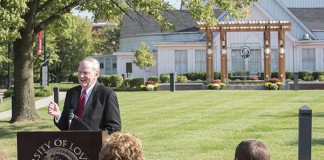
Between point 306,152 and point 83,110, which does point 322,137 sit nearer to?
point 306,152

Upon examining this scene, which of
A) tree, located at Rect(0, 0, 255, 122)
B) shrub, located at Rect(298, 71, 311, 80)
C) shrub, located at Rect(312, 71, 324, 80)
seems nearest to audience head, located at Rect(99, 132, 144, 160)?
tree, located at Rect(0, 0, 255, 122)

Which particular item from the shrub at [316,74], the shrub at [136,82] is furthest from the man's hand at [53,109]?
the shrub at [316,74]

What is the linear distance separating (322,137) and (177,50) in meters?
37.1

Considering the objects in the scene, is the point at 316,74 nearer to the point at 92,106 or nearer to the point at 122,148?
the point at 92,106

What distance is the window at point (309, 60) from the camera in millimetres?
50531

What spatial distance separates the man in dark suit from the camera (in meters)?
7.21

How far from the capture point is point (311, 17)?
6000 cm

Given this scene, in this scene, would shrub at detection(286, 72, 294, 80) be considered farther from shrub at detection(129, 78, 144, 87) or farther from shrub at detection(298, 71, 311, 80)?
shrub at detection(129, 78, 144, 87)

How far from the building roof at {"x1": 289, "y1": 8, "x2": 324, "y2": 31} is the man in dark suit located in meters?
49.4

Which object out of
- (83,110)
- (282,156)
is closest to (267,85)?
(282,156)

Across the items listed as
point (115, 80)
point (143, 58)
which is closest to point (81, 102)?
point (115, 80)

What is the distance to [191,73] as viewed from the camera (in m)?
49.8

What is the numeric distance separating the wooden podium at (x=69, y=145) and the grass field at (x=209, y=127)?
595 cm

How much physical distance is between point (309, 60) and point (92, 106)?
147 feet
